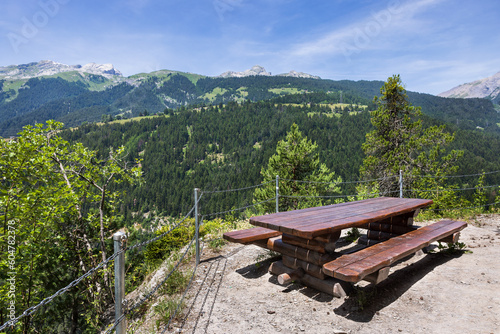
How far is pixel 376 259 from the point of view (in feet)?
12.5

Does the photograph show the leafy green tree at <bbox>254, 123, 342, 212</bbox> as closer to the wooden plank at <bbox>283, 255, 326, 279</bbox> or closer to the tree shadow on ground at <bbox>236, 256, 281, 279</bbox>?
the tree shadow on ground at <bbox>236, 256, 281, 279</bbox>

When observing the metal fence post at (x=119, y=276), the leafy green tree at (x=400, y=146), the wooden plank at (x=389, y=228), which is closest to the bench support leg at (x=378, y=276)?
the wooden plank at (x=389, y=228)

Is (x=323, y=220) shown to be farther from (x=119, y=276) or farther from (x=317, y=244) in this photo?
(x=119, y=276)

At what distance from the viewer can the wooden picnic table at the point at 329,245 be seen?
3699mm

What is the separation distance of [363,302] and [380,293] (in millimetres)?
541

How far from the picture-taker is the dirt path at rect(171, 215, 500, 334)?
3.57m

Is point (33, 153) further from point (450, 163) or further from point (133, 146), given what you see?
point (133, 146)

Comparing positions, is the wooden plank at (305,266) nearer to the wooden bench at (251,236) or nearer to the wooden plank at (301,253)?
the wooden plank at (301,253)

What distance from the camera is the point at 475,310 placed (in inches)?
148

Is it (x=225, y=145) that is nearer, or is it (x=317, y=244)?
(x=317, y=244)

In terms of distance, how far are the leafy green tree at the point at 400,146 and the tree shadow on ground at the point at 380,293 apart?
9802mm

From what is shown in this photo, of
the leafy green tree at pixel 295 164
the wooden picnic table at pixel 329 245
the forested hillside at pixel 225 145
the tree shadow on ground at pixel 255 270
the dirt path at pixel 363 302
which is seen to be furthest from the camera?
the forested hillside at pixel 225 145

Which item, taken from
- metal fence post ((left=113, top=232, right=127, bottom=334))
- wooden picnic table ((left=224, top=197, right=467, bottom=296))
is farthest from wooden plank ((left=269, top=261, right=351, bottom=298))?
metal fence post ((left=113, top=232, right=127, bottom=334))

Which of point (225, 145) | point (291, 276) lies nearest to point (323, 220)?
point (291, 276)
